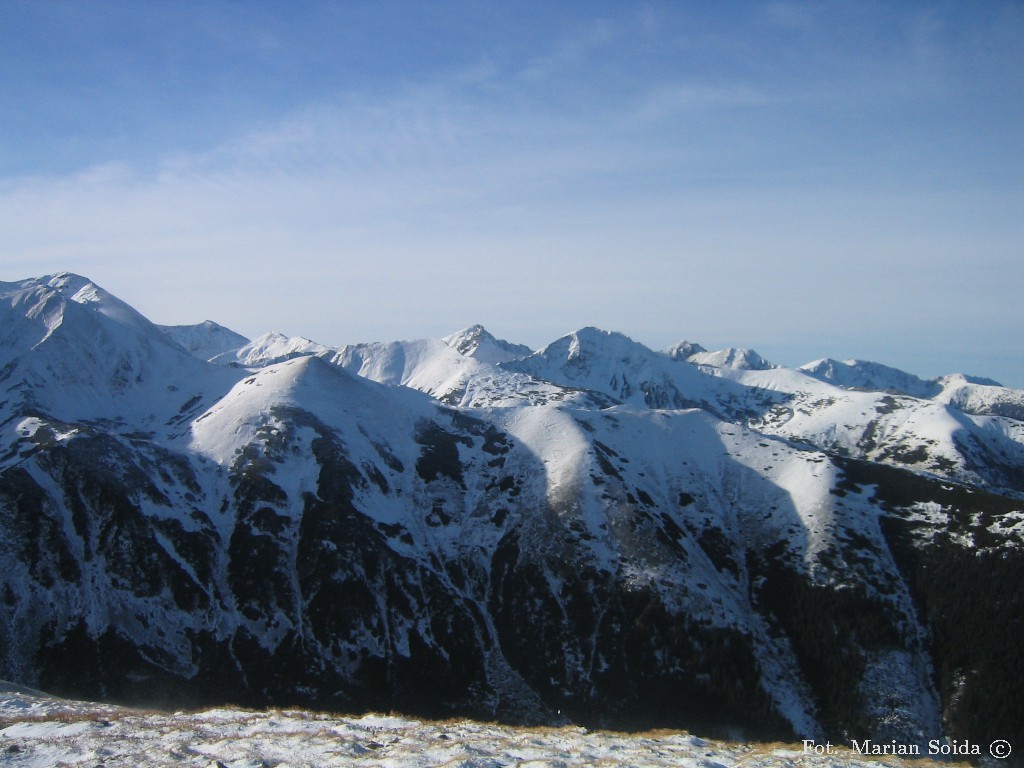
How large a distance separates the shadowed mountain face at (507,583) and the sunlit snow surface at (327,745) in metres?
82.2

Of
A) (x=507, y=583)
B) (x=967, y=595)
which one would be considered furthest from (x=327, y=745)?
(x=967, y=595)

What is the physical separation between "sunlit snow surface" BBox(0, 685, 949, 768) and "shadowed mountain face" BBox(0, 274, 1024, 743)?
270 ft

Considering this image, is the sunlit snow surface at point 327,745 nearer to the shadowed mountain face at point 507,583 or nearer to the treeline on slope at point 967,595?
the shadowed mountain face at point 507,583

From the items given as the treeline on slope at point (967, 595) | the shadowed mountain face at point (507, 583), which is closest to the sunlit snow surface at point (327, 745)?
the shadowed mountain face at point (507, 583)

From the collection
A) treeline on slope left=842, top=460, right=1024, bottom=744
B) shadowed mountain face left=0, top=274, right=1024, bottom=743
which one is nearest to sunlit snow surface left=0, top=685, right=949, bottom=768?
shadowed mountain face left=0, top=274, right=1024, bottom=743

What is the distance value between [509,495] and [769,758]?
437 ft

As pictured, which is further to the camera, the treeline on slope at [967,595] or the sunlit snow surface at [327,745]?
the treeline on slope at [967,595]

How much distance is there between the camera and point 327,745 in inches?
1384

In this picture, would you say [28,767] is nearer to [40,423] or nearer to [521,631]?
[521,631]

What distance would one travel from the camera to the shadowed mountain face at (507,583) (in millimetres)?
117312

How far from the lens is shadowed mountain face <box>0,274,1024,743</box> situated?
11731cm

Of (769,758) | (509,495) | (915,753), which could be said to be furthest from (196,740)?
(509,495)

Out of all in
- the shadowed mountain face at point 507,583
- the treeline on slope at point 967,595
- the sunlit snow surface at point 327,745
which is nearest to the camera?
the sunlit snow surface at point 327,745

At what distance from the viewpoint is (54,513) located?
131 meters
